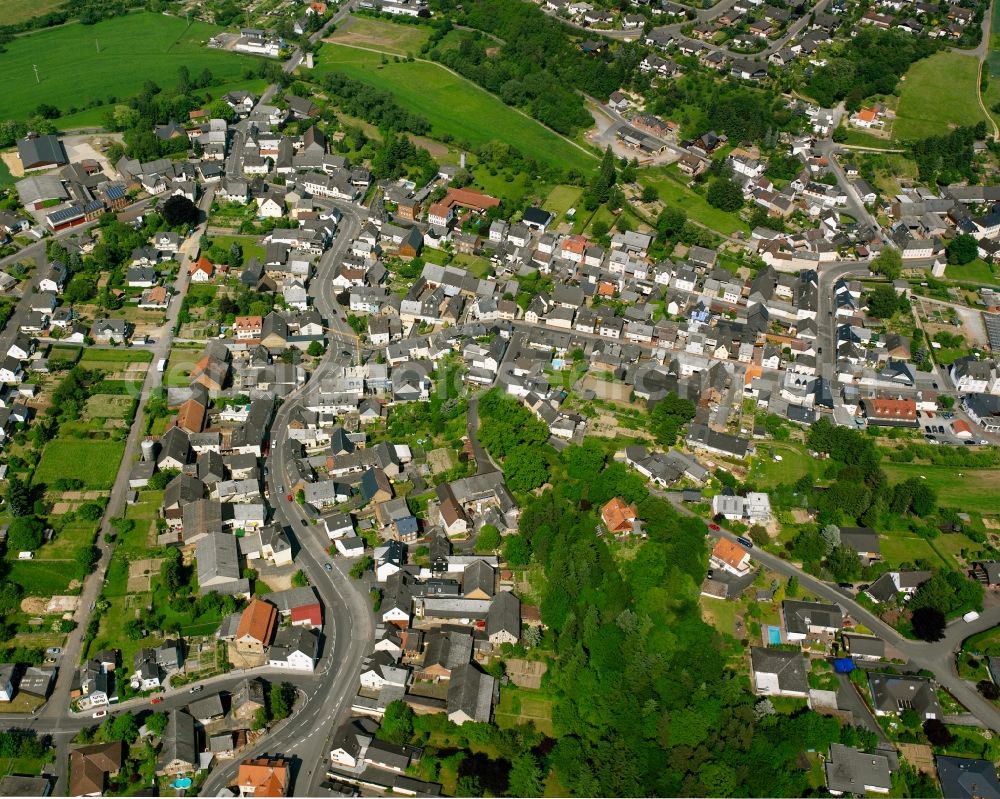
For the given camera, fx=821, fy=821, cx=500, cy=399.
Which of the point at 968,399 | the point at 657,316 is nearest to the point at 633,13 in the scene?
the point at 657,316

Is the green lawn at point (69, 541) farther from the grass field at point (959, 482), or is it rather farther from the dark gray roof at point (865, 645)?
the grass field at point (959, 482)

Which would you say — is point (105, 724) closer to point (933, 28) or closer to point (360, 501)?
point (360, 501)

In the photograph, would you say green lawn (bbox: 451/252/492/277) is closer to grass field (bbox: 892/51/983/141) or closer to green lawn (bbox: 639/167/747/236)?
green lawn (bbox: 639/167/747/236)

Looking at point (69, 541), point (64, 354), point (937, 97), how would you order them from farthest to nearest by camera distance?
point (937, 97), point (64, 354), point (69, 541)

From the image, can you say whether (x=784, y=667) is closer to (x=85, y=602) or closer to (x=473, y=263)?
(x=85, y=602)

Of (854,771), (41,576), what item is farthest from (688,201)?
(41,576)

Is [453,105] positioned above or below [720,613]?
above
